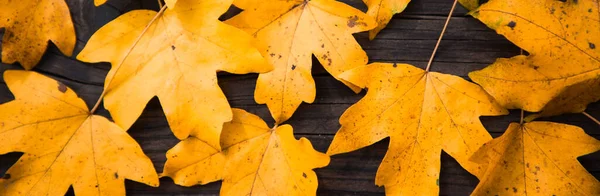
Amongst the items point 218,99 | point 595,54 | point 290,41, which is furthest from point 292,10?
point 595,54

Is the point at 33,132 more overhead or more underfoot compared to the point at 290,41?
more underfoot

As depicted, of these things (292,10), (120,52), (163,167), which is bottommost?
(163,167)

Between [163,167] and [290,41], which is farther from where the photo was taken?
[163,167]

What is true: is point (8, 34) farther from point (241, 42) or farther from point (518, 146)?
point (518, 146)

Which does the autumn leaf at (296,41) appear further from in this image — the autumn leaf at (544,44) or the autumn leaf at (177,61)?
the autumn leaf at (544,44)

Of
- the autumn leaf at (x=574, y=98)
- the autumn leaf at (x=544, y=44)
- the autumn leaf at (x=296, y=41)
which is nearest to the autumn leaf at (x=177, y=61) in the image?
the autumn leaf at (x=296, y=41)
